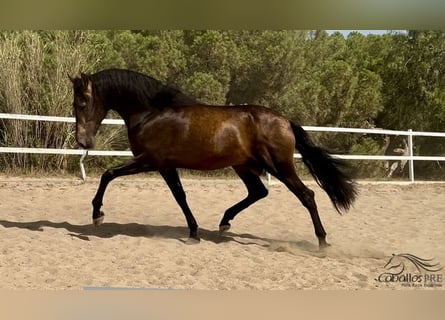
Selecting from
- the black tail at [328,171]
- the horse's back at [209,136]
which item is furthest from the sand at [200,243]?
the horse's back at [209,136]

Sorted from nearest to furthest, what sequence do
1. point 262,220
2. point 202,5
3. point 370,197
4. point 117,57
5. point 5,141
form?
1. point 202,5
2. point 262,220
3. point 370,197
4. point 5,141
5. point 117,57

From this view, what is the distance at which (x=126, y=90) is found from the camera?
4.75 m

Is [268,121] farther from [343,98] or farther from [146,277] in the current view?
[343,98]

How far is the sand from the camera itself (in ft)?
13.5

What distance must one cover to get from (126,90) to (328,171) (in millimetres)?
1861

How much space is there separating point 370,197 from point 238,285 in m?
3.86

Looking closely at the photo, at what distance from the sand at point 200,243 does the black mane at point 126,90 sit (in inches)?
46.1

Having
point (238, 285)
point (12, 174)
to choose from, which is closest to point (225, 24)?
point (238, 285)

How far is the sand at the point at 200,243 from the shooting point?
4109 mm

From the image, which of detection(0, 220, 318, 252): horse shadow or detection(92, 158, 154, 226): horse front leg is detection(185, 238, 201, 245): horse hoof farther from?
detection(92, 158, 154, 226): horse front leg

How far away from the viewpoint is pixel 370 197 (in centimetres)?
739

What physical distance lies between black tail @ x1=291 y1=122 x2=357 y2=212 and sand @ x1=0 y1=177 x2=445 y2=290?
471 millimetres
